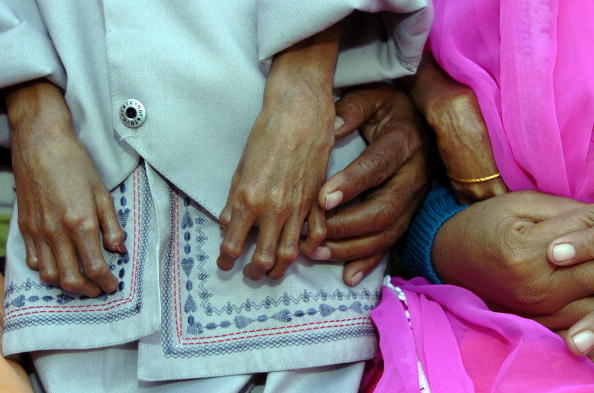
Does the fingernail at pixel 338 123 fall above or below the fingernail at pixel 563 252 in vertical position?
below

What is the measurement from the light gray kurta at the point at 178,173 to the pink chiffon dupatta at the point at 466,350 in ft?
0.22

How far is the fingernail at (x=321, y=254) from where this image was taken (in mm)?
1024

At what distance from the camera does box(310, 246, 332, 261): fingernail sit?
102cm

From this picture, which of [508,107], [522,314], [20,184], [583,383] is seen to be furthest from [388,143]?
[20,184]

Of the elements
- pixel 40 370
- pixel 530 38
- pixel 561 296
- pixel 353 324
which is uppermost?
pixel 530 38

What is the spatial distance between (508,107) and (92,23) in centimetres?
64

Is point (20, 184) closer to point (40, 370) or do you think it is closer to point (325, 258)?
point (40, 370)

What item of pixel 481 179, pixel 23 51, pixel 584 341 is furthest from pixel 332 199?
pixel 23 51

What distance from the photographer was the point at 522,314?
102cm

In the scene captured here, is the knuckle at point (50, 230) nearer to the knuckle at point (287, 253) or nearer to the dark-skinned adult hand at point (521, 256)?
the knuckle at point (287, 253)

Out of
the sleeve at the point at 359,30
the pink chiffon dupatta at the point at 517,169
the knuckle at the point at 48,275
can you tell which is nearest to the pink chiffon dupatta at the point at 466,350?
the pink chiffon dupatta at the point at 517,169

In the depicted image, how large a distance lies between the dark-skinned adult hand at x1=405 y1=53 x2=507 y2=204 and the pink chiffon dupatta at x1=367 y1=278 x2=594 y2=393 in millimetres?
175

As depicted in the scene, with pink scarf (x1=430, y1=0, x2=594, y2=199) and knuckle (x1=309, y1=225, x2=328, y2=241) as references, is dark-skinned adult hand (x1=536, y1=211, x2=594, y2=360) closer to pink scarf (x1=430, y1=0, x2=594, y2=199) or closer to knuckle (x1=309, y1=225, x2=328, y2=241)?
pink scarf (x1=430, y1=0, x2=594, y2=199)

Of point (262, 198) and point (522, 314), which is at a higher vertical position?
point (262, 198)
